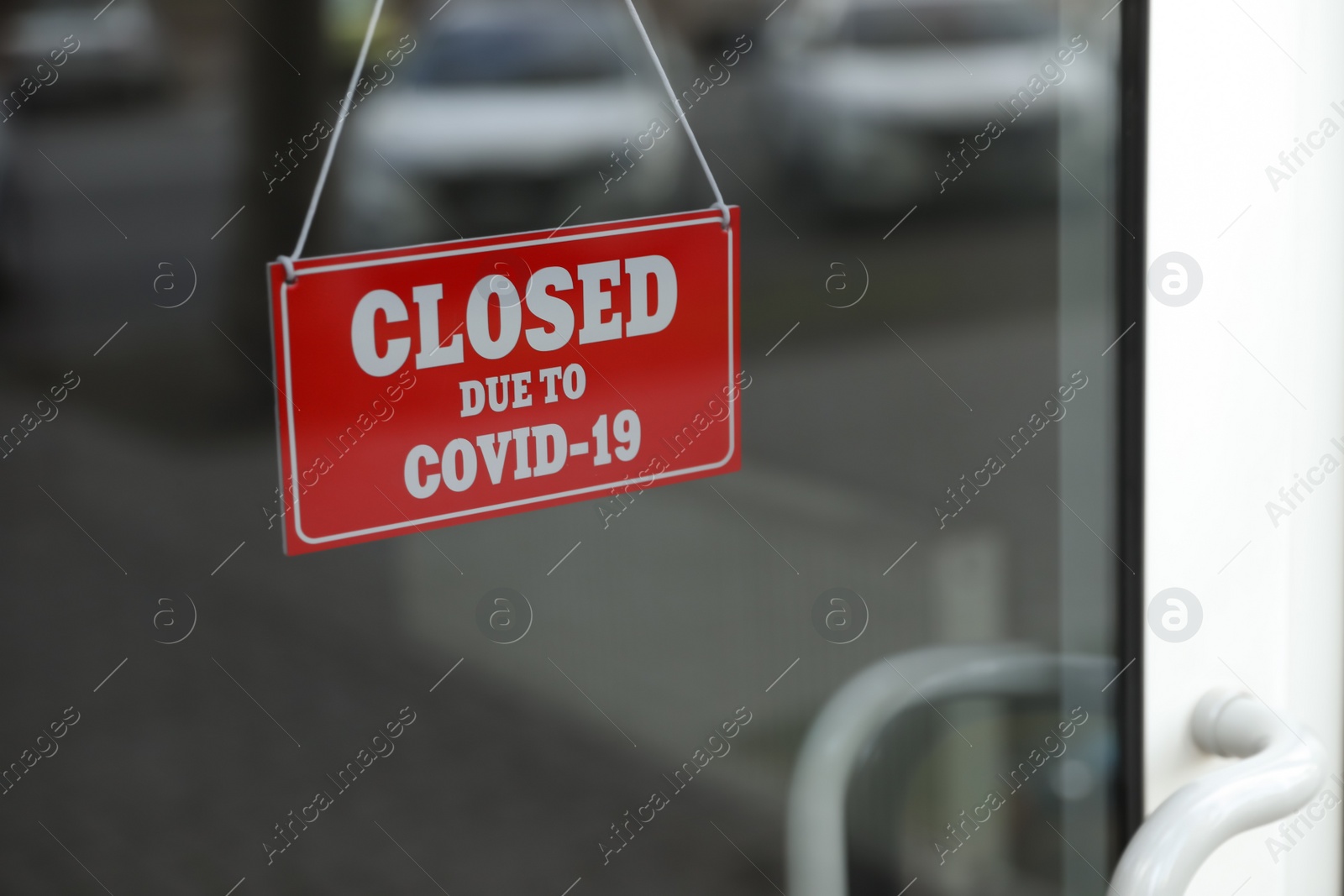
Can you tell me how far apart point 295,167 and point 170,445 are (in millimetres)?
136

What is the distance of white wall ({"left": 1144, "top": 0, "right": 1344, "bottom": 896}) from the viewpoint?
Result: 893 millimetres

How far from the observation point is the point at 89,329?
1.77ft

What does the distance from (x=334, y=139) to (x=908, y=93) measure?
34 centimetres

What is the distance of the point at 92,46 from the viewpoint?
1.75ft

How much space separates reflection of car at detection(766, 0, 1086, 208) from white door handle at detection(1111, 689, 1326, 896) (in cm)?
43

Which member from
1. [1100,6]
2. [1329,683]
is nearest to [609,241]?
[1100,6]

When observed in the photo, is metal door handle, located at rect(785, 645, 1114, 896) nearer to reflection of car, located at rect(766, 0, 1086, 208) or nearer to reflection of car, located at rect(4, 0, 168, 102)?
reflection of car, located at rect(766, 0, 1086, 208)

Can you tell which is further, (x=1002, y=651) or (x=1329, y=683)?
(x=1329, y=683)

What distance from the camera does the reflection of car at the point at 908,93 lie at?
28.5 inches

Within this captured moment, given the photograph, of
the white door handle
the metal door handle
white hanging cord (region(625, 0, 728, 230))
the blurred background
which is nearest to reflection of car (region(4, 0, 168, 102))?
the blurred background

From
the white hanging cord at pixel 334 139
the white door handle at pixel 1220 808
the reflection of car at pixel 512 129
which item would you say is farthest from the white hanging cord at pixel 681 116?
the white door handle at pixel 1220 808

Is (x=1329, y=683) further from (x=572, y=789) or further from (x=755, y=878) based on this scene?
(x=572, y=789)

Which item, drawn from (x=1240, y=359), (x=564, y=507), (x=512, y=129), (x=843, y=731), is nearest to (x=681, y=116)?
(x=512, y=129)

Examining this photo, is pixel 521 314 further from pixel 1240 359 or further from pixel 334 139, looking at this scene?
pixel 1240 359
